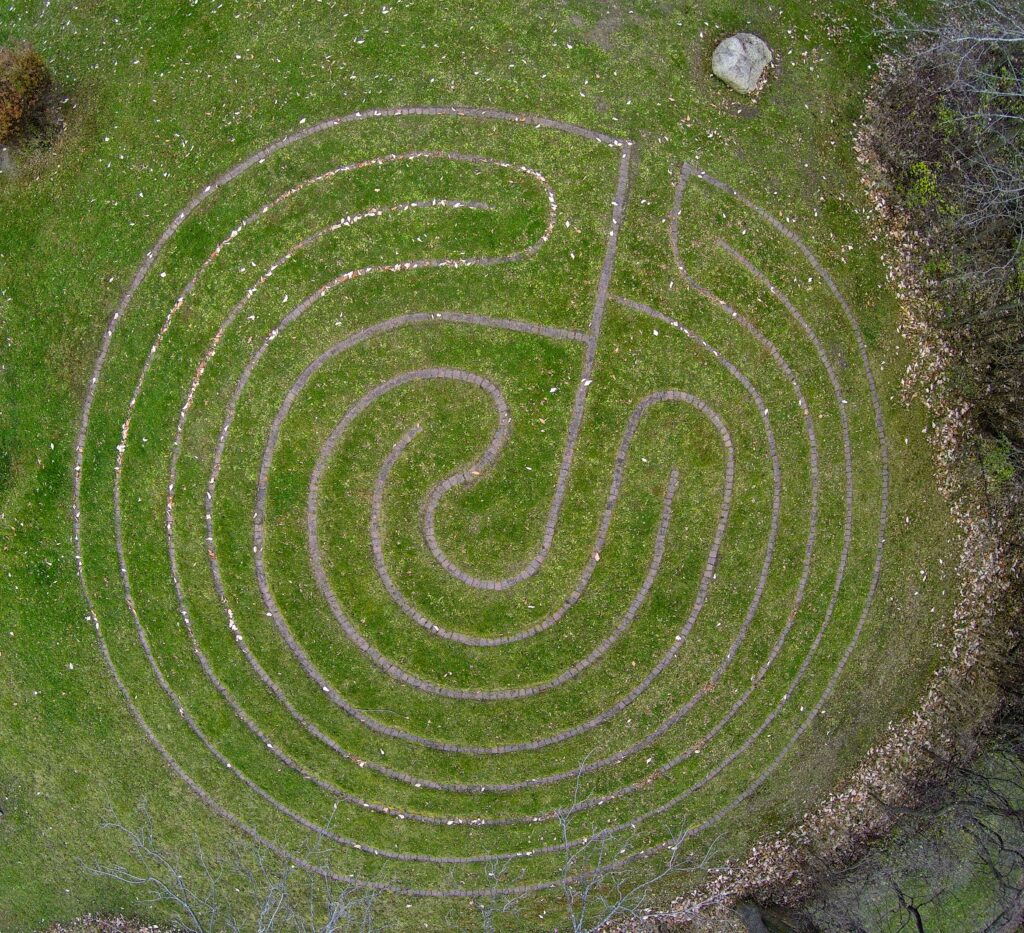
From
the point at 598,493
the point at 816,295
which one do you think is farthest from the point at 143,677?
the point at 816,295

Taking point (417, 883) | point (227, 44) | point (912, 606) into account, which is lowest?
point (417, 883)

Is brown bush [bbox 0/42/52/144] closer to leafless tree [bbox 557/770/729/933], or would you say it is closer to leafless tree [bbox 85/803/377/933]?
leafless tree [bbox 85/803/377/933]

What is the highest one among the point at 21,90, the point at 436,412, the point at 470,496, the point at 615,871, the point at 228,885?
the point at 21,90

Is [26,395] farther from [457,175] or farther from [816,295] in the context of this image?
[816,295]

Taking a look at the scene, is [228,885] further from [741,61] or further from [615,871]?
[741,61]

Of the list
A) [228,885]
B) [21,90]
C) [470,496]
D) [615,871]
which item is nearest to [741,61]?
[470,496]
